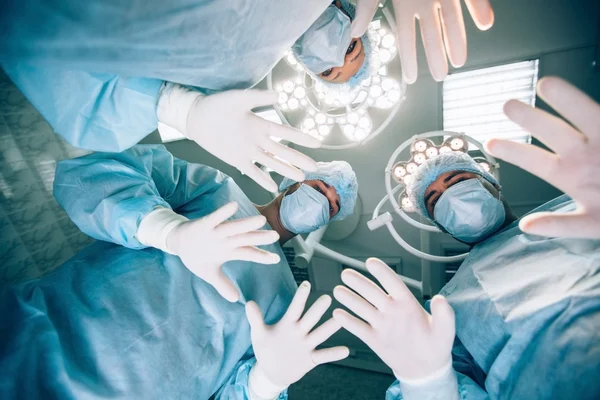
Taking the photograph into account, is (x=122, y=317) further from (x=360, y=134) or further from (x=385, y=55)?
(x=385, y=55)

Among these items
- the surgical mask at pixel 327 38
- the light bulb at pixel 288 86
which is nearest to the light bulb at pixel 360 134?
the light bulb at pixel 288 86

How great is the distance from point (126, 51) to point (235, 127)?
1.15ft

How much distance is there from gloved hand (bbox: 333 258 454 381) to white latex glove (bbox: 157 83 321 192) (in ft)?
1.49

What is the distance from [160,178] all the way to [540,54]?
2.25 m

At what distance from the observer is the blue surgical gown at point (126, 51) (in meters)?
0.71

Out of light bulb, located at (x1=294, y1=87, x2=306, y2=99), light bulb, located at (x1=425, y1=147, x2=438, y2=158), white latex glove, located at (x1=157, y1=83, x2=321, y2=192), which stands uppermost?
light bulb, located at (x1=294, y1=87, x2=306, y2=99)

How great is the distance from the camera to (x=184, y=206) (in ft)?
5.15

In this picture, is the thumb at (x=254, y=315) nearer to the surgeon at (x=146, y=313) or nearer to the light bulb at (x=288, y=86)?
the surgeon at (x=146, y=313)

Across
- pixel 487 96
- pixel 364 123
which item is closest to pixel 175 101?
pixel 364 123

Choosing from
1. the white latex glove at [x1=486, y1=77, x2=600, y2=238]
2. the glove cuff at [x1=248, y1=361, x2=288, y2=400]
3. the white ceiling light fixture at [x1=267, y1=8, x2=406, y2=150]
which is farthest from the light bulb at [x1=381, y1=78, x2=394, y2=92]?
the glove cuff at [x1=248, y1=361, x2=288, y2=400]

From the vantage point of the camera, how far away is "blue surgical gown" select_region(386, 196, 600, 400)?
2.48 ft

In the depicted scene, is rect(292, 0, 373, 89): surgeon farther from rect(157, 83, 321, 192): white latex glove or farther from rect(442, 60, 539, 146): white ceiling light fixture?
rect(442, 60, 539, 146): white ceiling light fixture

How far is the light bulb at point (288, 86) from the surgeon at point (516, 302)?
126 centimetres

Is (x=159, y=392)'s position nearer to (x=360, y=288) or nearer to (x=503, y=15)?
(x=360, y=288)
